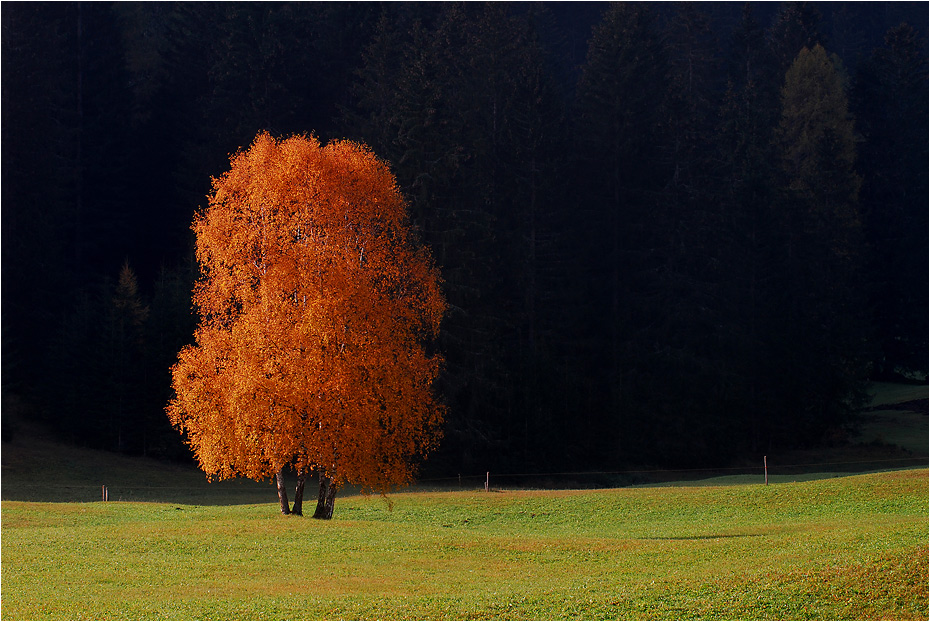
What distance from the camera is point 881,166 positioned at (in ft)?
247

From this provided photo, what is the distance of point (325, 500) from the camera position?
95.3 ft

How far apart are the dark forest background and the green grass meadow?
62.2 ft

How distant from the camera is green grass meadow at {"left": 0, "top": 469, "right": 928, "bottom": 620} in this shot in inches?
635

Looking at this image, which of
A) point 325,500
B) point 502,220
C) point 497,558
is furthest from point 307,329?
point 502,220

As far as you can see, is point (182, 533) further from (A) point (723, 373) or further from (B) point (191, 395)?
(A) point (723, 373)

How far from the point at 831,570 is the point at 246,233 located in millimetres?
17099

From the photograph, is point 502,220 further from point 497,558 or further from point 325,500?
point 497,558

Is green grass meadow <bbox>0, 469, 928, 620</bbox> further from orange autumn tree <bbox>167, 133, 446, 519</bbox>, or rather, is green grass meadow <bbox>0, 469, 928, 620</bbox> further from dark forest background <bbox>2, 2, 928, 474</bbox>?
dark forest background <bbox>2, 2, 928, 474</bbox>

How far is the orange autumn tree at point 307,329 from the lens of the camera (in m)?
26.2

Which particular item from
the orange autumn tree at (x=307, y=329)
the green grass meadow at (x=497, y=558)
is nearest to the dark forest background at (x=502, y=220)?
the green grass meadow at (x=497, y=558)

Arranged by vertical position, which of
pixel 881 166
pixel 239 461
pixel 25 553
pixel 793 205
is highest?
pixel 881 166

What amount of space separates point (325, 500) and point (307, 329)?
5743 mm

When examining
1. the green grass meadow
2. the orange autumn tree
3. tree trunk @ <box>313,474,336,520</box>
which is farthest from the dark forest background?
the orange autumn tree

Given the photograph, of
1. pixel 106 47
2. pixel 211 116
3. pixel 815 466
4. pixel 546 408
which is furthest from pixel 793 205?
pixel 106 47
